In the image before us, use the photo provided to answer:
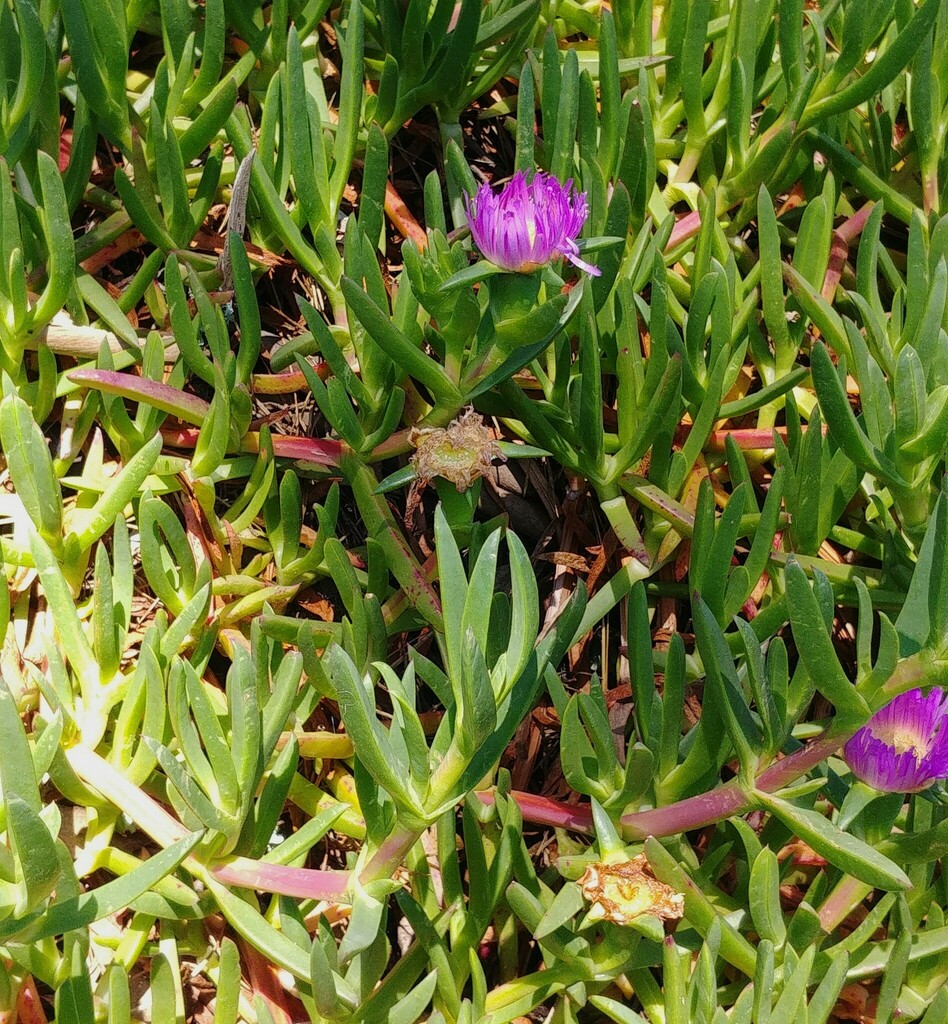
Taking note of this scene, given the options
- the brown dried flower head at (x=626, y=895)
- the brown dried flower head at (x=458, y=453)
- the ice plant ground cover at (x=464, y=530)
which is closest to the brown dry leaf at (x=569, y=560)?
the ice plant ground cover at (x=464, y=530)

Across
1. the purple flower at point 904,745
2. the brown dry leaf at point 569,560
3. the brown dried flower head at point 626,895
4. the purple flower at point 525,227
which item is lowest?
the brown dried flower head at point 626,895

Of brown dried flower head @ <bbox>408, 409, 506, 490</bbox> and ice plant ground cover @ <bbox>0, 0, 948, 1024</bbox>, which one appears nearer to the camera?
ice plant ground cover @ <bbox>0, 0, 948, 1024</bbox>

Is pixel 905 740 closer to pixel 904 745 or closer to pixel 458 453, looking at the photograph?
pixel 904 745

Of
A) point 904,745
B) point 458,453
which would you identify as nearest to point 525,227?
point 458,453

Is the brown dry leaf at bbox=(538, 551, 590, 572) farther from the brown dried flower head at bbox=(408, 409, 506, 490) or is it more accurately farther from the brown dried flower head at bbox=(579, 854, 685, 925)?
the brown dried flower head at bbox=(579, 854, 685, 925)

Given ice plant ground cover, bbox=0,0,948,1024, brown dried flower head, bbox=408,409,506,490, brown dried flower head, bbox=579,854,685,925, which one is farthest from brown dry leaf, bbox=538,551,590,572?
brown dried flower head, bbox=579,854,685,925

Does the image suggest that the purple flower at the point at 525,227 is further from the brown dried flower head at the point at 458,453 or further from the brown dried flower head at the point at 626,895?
the brown dried flower head at the point at 626,895
